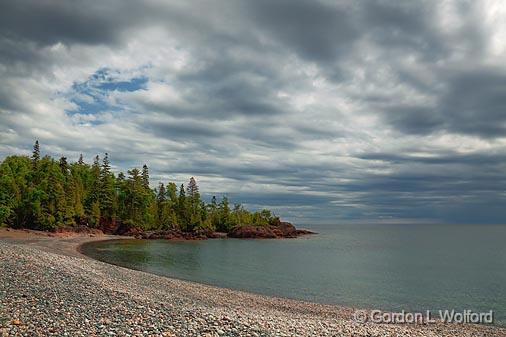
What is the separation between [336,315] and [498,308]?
714 inches

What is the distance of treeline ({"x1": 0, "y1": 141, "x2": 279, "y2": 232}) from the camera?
93625 mm

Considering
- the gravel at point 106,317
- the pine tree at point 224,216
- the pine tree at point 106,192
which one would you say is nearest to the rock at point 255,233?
the pine tree at point 224,216

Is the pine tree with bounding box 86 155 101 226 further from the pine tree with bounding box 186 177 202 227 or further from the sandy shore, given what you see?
the sandy shore

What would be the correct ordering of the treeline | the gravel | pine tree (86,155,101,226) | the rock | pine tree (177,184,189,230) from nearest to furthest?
the gravel → the treeline → pine tree (86,155,101,226) → pine tree (177,184,189,230) → the rock

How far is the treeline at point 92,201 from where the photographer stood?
9362cm

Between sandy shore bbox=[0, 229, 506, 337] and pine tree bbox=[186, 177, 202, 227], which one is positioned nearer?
sandy shore bbox=[0, 229, 506, 337]

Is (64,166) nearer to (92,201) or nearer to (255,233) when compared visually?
(92,201)

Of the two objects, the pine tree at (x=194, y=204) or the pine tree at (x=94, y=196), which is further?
the pine tree at (x=194, y=204)

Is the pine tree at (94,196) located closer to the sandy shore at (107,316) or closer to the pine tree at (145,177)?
the pine tree at (145,177)

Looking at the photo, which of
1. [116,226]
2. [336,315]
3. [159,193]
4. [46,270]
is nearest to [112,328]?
[46,270]

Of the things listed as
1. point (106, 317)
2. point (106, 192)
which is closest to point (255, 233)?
point (106, 192)

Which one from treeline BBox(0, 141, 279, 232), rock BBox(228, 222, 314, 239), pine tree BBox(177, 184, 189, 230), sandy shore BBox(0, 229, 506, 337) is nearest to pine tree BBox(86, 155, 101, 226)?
treeline BBox(0, 141, 279, 232)

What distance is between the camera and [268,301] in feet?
105

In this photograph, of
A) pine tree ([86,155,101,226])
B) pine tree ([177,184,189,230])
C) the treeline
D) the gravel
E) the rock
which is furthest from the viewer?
the rock
